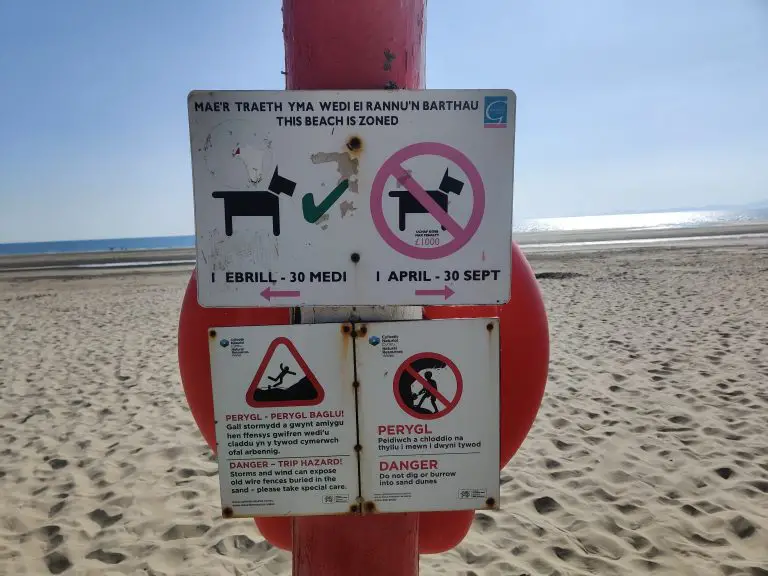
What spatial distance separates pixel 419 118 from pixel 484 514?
2332mm

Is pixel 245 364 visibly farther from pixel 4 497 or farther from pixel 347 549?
pixel 4 497

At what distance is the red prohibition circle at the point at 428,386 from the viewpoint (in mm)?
998

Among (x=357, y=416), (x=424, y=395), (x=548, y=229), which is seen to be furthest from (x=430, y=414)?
(x=548, y=229)

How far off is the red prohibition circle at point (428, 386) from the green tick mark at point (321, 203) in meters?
0.34

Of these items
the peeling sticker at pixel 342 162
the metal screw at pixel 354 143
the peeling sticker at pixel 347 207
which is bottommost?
the peeling sticker at pixel 347 207

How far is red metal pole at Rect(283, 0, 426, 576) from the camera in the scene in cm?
99

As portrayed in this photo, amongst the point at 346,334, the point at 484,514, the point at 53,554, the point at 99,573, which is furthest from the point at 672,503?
the point at 53,554

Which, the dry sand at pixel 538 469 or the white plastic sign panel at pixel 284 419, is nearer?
the white plastic sign panel at pixel 284 419

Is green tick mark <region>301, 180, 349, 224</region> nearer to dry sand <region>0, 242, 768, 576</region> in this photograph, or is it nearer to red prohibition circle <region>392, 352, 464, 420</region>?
red prohibition circle <region>392, 352, 464, 420</region>

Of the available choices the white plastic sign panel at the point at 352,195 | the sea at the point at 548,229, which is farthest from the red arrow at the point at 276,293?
the sea at the point at 548,229

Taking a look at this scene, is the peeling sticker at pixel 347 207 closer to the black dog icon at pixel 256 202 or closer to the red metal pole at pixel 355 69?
the black dog icon at pixel 256 202

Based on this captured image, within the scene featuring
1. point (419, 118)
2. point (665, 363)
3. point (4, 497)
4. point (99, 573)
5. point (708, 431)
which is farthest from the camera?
point (665, 363)

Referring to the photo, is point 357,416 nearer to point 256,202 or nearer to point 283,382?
point 283,382

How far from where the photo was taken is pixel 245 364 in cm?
100
